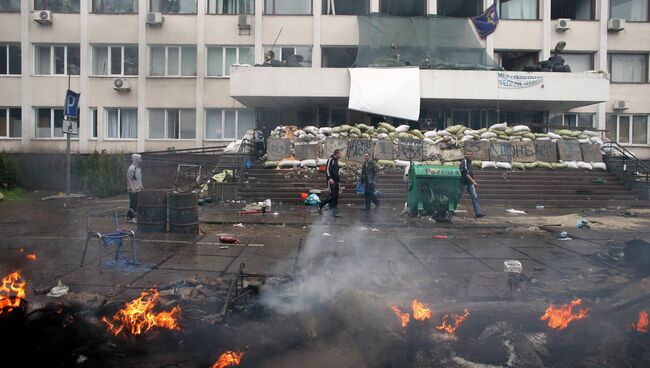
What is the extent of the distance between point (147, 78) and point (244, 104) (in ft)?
18.1

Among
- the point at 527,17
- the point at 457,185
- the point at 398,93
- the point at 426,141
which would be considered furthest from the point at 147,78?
the point at 527,17

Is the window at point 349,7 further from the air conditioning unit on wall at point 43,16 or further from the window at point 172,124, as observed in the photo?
the air conditioning unit on wall at point 43,16

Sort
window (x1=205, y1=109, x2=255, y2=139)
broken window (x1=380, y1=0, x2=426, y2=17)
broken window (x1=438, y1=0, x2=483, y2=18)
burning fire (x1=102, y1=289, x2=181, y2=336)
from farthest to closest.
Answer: broken window (x1=438, y1=0, x2=483, y2=18) → broken window (x1=380, y1=0, x2=426, y2=17) → window (x1=205, y1=109, x2=255, y2=139) → burning fire (x1=102, y1=289, x2=181, y2=336)

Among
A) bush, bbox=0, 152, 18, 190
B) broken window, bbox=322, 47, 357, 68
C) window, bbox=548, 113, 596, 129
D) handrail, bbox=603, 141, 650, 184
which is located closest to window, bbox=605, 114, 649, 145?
window, bbox=548, 113, 596, 129

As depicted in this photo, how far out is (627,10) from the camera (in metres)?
25.8

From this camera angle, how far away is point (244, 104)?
23656 millimetres

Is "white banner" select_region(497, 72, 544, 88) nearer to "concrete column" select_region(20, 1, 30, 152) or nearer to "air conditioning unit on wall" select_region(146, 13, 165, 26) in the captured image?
"air conditioning unit on wall" select_region(146, 13, 165, 26)

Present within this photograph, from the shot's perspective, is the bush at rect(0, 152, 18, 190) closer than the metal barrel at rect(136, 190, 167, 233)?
No

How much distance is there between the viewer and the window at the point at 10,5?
24594 mm

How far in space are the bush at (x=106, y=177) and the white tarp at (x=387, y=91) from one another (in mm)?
10069

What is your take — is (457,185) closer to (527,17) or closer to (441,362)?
(441,362)

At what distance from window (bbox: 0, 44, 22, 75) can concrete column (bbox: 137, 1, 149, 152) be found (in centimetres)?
653

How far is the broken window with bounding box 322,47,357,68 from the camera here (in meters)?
25.0

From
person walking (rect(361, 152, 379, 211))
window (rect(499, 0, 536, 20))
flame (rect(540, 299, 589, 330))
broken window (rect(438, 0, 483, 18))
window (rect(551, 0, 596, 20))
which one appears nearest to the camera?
flame (rect(540, 299, 589, 330))
